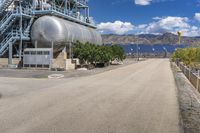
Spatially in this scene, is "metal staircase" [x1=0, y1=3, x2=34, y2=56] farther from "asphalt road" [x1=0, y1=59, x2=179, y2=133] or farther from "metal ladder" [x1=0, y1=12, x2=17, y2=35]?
"asphalt road" [x1=0, y1=59, x2=179, y2=133]

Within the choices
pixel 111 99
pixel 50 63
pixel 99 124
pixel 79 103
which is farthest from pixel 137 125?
pixel 50 63

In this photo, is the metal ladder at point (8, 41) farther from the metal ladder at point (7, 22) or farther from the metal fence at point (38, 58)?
the metal fence at point (38, 58)

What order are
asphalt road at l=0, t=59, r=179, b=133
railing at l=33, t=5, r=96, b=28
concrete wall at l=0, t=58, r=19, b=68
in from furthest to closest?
railing at l=33, t=5, r=96, b=28
concrete wall at l=0, t=58, r=19, b=68
asphalt road at l=0, t=59, r=179, b=133

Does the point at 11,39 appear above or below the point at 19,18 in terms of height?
below

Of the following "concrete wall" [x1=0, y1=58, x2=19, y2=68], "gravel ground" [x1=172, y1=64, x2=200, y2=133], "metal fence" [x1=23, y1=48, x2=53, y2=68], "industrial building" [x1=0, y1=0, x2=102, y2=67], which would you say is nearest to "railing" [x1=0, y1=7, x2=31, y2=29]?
"industrial building" [x1=0, y1=0, x2=102, y2=67]

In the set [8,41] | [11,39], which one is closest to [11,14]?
[11,39]

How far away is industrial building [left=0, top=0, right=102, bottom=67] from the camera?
44406 mm

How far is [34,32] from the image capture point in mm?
47031

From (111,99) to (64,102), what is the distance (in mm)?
2497

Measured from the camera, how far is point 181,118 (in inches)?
490

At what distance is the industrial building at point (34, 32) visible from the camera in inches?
1748

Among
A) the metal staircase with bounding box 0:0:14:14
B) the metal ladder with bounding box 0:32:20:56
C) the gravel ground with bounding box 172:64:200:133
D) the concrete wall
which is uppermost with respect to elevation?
the metal staircase with bounding box 0:0:14:14

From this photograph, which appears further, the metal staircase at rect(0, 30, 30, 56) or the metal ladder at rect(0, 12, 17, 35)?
the metal ladder at rect(0, 12, 17, 35)

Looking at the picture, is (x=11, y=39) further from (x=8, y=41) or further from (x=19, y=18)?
(x=19, y=18)
